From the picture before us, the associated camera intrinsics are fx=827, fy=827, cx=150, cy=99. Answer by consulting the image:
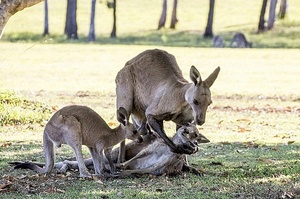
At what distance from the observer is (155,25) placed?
62.7 m

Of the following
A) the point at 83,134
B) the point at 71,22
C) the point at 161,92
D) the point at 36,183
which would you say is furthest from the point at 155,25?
the point at 36,183

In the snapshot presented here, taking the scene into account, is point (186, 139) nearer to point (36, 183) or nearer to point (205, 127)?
point (36, 183)

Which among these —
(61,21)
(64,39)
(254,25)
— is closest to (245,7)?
(254,25)

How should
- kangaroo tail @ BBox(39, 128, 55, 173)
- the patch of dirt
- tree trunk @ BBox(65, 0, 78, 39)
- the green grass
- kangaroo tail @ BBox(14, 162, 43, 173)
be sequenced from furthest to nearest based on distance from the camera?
1. tree trunk @ BBox(65, 0, 78, 39)
2. the green grass
3. kangaroo tail @ BBox(14, 162, 43, 173)
4. kangaroo tail @ BBox(39, 128, 55, 173)
5. the patch of dirt

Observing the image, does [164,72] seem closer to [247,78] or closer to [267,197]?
[267,197]

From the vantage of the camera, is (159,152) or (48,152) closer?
(48,152)

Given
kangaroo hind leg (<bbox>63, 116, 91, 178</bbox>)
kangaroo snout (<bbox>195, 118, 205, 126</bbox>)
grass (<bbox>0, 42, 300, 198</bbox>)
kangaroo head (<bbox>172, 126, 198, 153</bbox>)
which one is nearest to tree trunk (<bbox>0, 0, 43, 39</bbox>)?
kangaroo hind leg (<bbox>63, 116, 91, 178</bbox>)

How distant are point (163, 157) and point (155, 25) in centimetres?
5363

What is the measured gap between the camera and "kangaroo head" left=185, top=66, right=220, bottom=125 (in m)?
8.95

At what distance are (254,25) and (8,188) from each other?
5363 centimetres

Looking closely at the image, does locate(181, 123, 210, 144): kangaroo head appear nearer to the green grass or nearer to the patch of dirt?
the patch of dirt

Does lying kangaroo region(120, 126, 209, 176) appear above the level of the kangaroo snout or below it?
below

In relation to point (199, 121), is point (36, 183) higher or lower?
lower

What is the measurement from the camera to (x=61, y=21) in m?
65.0
